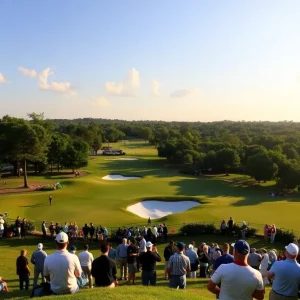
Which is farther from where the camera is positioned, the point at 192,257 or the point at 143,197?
the point at 143,197

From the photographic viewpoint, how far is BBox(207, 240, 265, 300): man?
6203 millimetres

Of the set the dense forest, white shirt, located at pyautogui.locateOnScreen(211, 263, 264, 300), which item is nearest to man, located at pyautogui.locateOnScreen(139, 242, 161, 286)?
white shirt, located at pyautogui.locateOnScreen(211, 263, 264, 300)

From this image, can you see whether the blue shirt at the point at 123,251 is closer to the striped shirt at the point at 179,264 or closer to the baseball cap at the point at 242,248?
the striped shirt at the point at 179,264

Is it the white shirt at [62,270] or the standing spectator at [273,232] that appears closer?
the white shirt at [62,270]

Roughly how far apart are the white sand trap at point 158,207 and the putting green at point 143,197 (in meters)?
1.10

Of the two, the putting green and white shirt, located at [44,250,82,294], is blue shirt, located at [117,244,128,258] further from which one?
the putting green

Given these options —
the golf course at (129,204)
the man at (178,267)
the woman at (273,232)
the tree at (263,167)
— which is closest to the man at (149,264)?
the man at (178,267)

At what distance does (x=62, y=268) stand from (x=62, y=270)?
0.23 ft

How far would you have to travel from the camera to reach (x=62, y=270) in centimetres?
853

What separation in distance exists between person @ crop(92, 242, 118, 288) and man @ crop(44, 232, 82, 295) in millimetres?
1005

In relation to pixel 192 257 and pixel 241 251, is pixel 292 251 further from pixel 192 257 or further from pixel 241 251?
pixel 192 257

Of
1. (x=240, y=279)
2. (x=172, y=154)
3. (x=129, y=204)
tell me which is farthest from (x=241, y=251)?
(x=172, y=154)

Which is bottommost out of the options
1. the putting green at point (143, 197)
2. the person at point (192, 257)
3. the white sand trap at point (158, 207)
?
the white sand trap at point (158, 207)

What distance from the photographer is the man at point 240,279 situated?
244 inches
